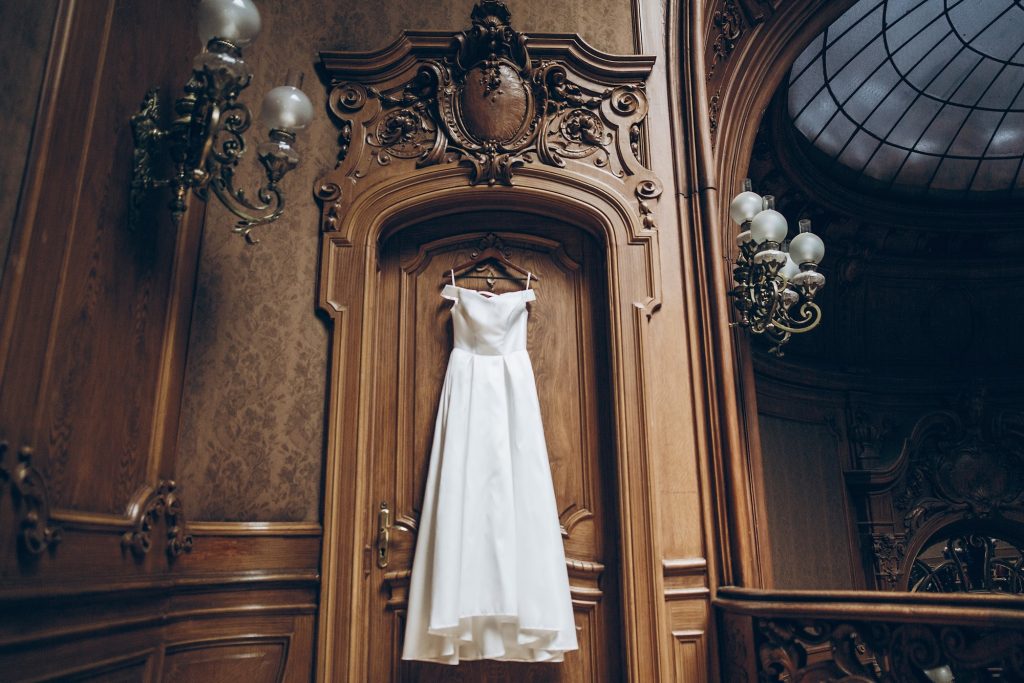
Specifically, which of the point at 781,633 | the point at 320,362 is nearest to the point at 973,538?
the point at 781,633

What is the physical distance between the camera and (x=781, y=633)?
2.35 metres

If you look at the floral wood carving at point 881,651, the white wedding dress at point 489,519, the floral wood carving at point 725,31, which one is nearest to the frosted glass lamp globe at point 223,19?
the white wedding dress at point 489,519

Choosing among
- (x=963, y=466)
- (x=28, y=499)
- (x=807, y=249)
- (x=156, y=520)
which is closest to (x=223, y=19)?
(x=28, y=499)

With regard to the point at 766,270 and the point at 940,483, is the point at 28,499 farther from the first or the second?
the point at 940,483

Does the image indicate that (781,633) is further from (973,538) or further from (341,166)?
(973,538)

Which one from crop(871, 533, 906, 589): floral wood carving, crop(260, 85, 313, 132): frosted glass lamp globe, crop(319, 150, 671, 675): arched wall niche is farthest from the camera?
crop(871, 533, 906, 589): floral wood carving

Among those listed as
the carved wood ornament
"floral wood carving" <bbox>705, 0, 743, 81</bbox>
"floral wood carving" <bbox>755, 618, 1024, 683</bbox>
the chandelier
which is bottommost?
"floral wood carving" <bbox>755, 618, 1024, 683</bbox>

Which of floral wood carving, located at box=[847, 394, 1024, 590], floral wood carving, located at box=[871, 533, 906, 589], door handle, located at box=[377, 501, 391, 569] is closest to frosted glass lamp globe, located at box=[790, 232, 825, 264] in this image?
door handle, located at box=[377, 501, 391, 569]

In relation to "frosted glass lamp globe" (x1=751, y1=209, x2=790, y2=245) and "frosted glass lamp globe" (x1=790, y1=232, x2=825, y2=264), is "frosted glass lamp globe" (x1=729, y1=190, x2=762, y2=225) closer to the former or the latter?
"frosted glass lamp globe" (x1=751, y1=209, x2=790, y2=245)

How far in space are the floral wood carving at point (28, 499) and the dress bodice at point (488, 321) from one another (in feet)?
5.27

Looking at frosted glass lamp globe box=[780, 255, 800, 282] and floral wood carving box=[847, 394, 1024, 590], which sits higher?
frosted glass lamp globe box=[780, 255, 800, 282]

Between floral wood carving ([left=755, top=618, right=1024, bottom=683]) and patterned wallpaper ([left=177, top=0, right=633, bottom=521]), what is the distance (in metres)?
1.72

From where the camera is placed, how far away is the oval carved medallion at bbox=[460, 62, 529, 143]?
3129 mm

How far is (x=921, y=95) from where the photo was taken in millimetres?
5660
